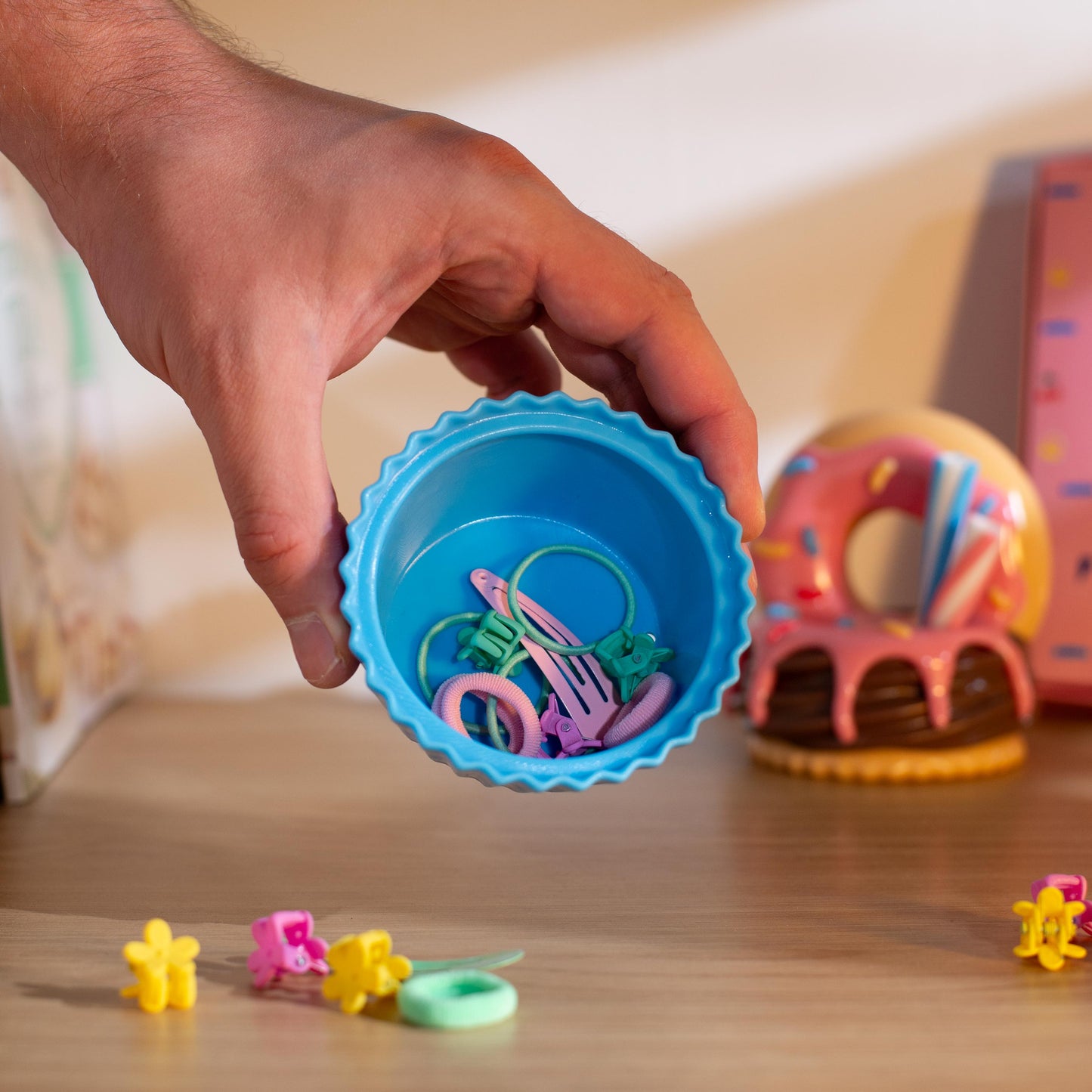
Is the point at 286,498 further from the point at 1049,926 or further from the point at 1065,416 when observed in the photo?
the point at 1065,416

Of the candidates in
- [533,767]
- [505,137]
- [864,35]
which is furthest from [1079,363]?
[533,767]

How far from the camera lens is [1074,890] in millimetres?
610

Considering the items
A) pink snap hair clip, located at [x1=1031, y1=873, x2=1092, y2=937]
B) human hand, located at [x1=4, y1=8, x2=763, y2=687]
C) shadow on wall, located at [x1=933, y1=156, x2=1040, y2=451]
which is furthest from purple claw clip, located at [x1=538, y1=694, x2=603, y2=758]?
shadow on wall, located at [x1=933, y1=156, x2=1040, y2=451]

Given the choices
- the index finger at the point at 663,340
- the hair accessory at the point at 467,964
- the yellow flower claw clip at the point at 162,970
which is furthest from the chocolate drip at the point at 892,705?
the yellow flower claw clip at the point at 162,970

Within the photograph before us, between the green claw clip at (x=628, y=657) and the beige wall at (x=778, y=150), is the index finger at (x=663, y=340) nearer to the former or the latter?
the green claw clip at (x=628, y=657)

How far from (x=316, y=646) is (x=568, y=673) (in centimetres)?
Result: 16

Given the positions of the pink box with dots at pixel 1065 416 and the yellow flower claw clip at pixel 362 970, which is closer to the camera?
the yellow flower claw clip at pixel 362 970

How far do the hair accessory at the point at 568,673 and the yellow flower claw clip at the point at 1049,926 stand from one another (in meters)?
0.22

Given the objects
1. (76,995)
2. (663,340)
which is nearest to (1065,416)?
(663,340)

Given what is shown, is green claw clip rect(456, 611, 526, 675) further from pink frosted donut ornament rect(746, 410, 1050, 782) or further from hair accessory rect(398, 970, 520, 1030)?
pink frosted donut ornament rect(746, 410, 1050, 782)

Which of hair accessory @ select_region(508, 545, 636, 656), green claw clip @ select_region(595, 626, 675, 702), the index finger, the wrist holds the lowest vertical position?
green claw clip @ select_region(595, 626, 675, 702)

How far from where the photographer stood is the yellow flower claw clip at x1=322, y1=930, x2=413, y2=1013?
54 cm

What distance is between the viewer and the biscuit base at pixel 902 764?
93 centimetres

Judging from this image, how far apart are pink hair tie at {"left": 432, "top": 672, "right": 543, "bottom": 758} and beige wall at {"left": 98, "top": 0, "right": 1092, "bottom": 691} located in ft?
1.92
